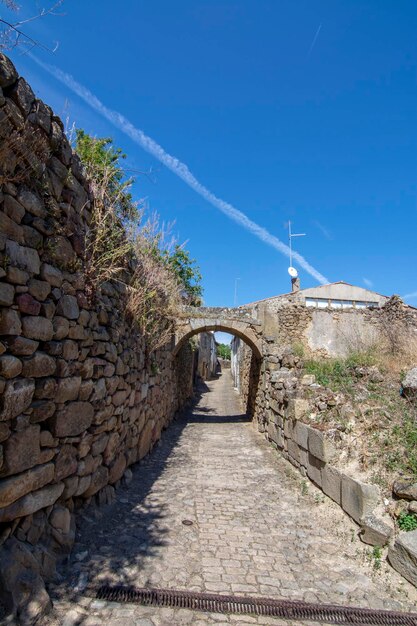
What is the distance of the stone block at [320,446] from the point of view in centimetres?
461

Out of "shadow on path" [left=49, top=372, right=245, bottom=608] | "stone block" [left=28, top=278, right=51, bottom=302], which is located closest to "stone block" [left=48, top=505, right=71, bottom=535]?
"shadow on path" [left=49, top=372, right=245, bottom=608]

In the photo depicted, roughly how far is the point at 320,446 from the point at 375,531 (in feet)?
4.58

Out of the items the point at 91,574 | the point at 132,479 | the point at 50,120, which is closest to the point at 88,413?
the point at 91,574

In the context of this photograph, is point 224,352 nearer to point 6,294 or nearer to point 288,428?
point 288,428

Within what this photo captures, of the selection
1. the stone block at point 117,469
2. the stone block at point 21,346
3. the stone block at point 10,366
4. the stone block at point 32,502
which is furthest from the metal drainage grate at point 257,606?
the stone block at point 21,346

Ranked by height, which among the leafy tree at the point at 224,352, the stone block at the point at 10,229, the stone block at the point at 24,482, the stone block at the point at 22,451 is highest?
the leafy tree at the point at 224,352

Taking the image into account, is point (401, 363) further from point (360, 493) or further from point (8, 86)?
point (8, 86)

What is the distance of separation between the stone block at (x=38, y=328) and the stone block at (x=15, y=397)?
0.32 metres

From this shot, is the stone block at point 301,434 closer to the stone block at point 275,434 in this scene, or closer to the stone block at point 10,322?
the stone block at point 275,434

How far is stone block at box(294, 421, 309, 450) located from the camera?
5.41 meters

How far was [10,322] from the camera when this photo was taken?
233cm

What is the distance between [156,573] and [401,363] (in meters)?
5.73

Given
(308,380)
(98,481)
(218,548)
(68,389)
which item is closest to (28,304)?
(68,389)

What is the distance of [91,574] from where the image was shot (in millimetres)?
2781
